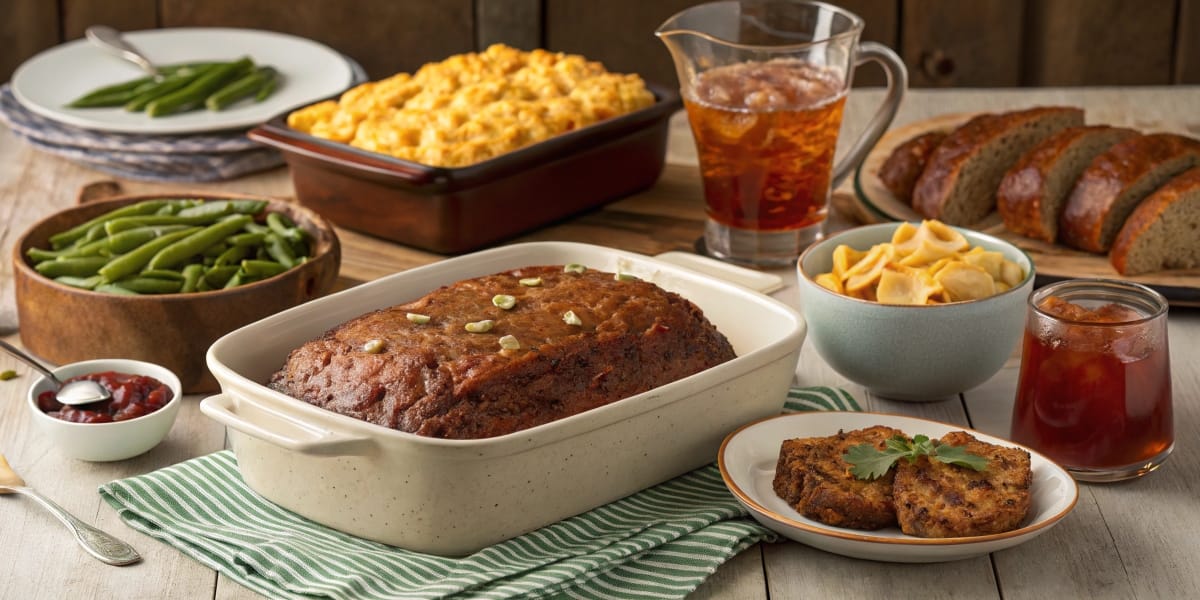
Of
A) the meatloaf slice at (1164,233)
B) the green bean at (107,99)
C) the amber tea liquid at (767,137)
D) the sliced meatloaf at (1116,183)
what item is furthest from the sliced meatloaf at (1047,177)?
the green bean at (107,99)

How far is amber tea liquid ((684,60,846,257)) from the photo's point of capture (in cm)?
300

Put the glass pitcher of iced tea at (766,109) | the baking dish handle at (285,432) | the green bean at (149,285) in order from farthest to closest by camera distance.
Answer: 1. the glass pitcher of iced tea at (766,109)
2. the green bean at (149,285)
3. the baking dish handle at (285,432)

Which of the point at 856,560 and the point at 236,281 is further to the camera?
the point at 236,281

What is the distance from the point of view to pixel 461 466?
1.90m

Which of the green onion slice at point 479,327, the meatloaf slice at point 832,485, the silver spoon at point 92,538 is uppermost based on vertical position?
the green onion slice at point 479,327

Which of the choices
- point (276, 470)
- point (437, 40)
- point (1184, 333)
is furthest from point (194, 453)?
point (437, 40)

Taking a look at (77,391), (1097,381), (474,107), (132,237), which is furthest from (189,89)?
(1097,381)

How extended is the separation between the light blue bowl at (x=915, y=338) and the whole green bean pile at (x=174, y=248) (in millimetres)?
1094

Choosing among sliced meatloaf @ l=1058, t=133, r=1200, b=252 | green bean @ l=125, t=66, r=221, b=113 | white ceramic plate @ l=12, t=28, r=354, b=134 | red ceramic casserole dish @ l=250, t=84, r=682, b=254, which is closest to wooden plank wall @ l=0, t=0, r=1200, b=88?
white ceramic plate @ l=12, t=28, r=354, b=134

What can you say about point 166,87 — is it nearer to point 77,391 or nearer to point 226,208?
point 226,208

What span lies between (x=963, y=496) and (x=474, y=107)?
178cm

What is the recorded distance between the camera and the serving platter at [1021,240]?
290cm

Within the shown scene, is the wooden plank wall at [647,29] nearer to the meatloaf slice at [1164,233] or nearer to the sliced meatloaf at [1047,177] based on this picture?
the sliced meatloaf at [1047,177]

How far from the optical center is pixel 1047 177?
3.13m
